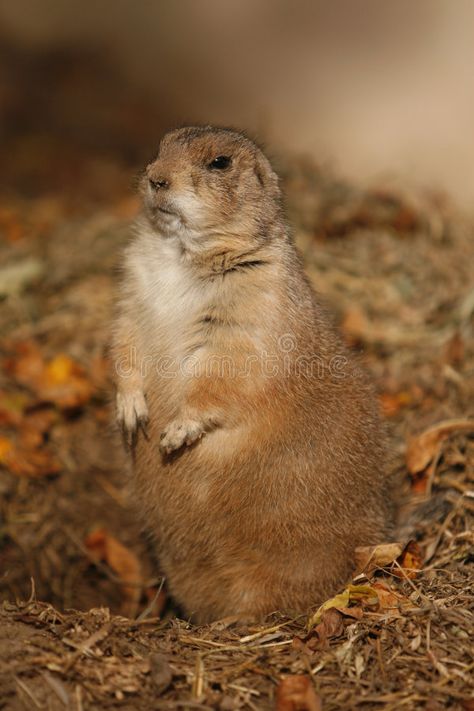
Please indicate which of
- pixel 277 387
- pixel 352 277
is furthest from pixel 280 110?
pixel 277 387

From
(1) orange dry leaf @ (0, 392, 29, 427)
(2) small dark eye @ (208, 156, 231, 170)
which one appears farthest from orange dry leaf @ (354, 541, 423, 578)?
(1) orange dry leaf @ (0, 392, 29, 427)

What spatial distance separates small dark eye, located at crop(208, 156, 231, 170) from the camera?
13.0ft

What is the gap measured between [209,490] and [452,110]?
17.5 feet

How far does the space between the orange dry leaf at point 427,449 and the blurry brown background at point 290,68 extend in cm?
341

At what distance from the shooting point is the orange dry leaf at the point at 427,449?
16.5ft

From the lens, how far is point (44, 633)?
3.44m

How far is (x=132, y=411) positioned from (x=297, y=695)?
1.75m

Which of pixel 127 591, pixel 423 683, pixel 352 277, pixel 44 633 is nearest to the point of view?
pixel 423 683

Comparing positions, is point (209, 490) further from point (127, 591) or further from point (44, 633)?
point (127, 591)

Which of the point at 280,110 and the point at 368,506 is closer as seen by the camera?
the point at 368,506

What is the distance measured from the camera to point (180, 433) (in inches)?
154

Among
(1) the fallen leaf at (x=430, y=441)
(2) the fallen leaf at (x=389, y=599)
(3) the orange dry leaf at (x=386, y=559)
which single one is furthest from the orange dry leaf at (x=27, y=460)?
(2) the fallen leaf at (x=389, y=599)

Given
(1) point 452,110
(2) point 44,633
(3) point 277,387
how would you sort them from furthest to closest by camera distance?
1. (1) point 452,110
2. (3) point 277,387
3. (2) point 44,633

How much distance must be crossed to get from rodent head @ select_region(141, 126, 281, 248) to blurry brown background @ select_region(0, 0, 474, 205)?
384 centimetres
